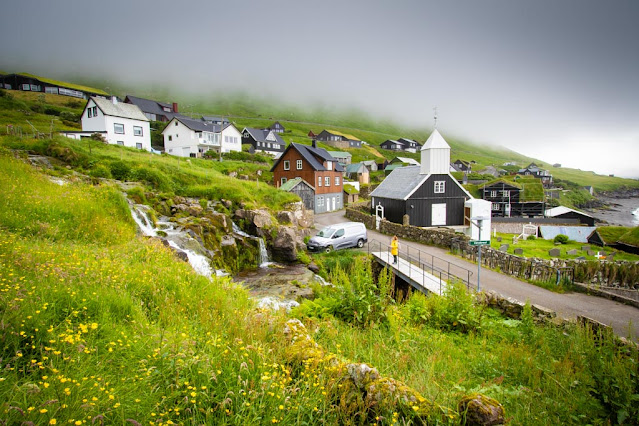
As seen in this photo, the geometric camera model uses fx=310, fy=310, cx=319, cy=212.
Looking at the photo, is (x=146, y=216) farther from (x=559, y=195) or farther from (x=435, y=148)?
(x=559, y=195)

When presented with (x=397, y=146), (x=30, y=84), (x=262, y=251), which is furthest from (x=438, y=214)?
(x=397, y=146)

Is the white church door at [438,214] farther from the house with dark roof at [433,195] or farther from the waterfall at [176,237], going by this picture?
the waterfall at [176,237]

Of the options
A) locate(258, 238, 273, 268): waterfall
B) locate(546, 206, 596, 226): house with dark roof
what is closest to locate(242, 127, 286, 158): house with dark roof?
locate(546, 206, 596, 226): house with dark roof

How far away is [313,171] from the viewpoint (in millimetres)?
45938

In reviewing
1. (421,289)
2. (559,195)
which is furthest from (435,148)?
(559,195)

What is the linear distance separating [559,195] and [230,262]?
122 meters

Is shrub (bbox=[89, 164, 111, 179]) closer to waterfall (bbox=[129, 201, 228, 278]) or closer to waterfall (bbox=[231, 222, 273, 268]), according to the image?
waterfall (bbox=[129, 201, 228, 278])

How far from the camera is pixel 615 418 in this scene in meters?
4.23

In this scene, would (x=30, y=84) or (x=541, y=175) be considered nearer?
(x=30, y=84)

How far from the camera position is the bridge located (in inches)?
630

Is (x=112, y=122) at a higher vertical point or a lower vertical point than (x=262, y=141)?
lower

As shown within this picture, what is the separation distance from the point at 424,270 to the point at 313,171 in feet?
98.0

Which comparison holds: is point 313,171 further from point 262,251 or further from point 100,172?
point 100,172

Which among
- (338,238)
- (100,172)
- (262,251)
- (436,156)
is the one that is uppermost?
(436,156)
